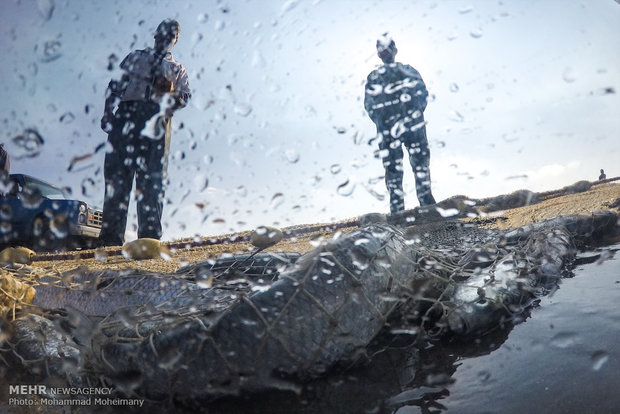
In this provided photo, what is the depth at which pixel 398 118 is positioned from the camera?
6.83 meters

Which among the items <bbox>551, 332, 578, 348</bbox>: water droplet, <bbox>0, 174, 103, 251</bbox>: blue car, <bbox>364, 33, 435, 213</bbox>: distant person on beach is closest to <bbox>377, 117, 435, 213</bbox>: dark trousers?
<bbox>364, 33, 435, 213</bbox>: distant person on beach

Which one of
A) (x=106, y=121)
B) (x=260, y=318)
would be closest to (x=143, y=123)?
(x=106, y=121)

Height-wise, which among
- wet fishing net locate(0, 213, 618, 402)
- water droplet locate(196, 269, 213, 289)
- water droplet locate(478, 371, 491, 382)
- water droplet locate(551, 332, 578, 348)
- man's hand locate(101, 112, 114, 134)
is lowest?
water droplet locate(478, 371, 491, 382)

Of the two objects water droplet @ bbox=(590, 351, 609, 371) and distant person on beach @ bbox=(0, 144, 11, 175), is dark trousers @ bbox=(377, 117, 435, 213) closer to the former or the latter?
water droplet @ bbox=(590, 351, 609, 371)

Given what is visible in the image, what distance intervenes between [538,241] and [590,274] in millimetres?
435

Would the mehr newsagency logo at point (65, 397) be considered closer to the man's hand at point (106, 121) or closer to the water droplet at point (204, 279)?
the water droplet at point (204, 279)

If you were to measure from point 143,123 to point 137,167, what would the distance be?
69cm

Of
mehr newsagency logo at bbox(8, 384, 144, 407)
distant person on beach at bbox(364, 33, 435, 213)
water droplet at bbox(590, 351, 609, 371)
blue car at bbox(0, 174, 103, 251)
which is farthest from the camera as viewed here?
blue car at bbox(0, 174, 103, 251)

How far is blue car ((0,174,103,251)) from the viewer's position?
7.72 m

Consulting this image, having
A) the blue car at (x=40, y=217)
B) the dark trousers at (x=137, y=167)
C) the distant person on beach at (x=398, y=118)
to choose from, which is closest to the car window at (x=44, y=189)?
the blue car at (x=40, y=217)

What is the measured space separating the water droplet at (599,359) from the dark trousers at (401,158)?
5.79m

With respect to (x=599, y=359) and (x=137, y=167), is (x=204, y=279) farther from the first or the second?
(x=137, y=167)

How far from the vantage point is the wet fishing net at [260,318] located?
121 cm

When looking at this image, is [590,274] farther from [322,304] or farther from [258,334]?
[258,334]
